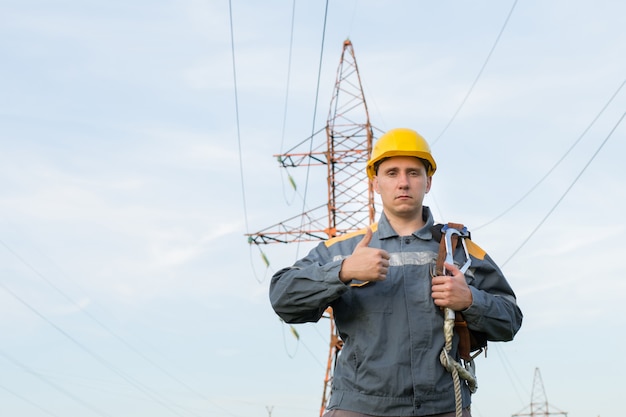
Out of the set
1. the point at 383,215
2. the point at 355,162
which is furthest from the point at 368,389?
the point at 355,162

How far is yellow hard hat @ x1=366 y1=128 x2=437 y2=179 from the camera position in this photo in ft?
15.2

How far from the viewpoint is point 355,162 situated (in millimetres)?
29703

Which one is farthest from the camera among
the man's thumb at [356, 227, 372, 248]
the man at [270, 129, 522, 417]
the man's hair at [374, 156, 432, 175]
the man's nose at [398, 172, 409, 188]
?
the man's hair at [374, 156, 432, 175]

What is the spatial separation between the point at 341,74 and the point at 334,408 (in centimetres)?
2852

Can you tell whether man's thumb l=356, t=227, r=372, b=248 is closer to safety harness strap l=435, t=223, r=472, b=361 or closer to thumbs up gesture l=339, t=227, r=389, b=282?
thumbs up gesture l=339, t=227, r=389, b=282

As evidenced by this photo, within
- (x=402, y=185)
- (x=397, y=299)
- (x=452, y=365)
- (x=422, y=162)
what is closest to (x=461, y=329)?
(x=452, y=365)

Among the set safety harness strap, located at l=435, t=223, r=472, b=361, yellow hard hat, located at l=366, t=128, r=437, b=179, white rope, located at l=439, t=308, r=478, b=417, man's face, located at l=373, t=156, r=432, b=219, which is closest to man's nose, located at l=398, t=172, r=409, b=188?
man's face, located at l=373, t=156, r=432, b=219

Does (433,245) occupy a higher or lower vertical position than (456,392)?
higher

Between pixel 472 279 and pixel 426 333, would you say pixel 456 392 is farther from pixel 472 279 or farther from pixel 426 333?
pixel 472 279

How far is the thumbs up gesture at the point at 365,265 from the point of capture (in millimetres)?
4160

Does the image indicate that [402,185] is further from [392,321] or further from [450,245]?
[392,321]

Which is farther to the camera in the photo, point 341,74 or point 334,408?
point 341,74

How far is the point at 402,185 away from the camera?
4.58 m

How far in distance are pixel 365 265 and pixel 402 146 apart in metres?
0.72
